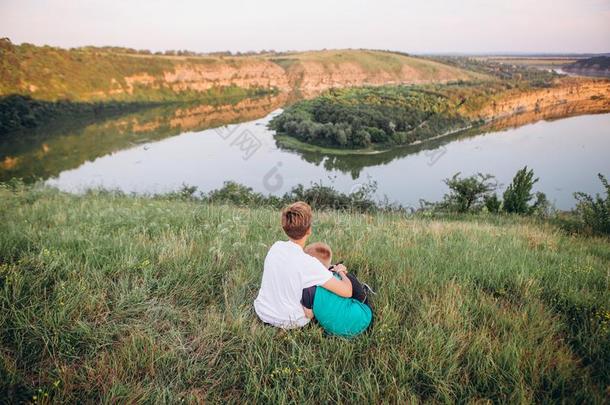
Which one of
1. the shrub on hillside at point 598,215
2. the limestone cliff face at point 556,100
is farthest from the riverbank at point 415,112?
the shrub on hillside at point 598,215

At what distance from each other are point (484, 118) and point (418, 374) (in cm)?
8720

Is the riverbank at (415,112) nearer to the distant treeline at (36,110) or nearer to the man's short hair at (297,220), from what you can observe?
the distant treeline at (36,110)

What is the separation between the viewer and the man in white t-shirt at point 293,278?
259cm

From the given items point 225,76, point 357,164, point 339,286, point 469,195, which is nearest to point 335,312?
point 339,286

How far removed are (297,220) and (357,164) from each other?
45.1 m

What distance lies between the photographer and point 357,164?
46.8m

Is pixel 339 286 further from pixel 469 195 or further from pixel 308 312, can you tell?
pixel 469 195

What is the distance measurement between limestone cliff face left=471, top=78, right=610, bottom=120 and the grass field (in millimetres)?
87063

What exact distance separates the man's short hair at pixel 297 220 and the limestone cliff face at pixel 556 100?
88.2 meters

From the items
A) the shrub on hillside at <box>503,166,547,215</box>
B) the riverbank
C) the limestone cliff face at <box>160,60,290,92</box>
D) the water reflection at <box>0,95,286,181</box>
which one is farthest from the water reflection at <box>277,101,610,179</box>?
the limestone cliff face at <box>160,60,290,92</box>

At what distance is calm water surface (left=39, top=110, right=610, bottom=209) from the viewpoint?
37.3 metres

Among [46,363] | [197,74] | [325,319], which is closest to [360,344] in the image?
[325,319]

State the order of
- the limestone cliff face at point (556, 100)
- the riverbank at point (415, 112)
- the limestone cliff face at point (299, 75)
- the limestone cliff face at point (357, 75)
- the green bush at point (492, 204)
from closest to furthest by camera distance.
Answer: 1. the green bush at point (492, 204)
2. the riverbank at point (415, 112)
3. the limestone cliff face at point (556, 100)
4. the limestone cliff face at point (299, 75)
5. the limestone cliff face at point (357, 75)

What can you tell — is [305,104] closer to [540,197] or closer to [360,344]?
[540,197]
